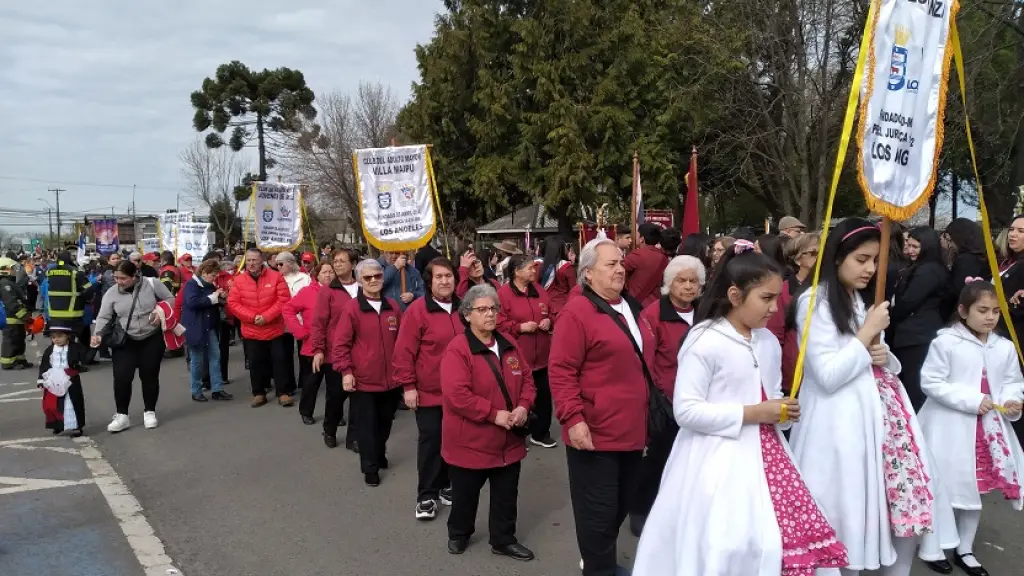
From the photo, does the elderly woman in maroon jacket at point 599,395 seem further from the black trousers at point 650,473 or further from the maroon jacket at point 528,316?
the maroon jacket at point 528,316

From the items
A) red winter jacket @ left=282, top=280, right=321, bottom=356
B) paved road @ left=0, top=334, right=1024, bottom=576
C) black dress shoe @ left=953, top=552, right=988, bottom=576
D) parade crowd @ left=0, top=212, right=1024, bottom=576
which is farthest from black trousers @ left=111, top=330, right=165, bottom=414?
black dress shoe @ left=953, top=552, right=988, bottom=576

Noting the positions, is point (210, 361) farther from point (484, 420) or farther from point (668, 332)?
point (668, 332)

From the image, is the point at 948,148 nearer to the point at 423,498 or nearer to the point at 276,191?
the point at 276,191

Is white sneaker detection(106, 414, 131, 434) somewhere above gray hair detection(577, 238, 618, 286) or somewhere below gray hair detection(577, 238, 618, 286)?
below

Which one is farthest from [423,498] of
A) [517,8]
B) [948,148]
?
[517,8]

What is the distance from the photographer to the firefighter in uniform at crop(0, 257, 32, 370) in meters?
12.6

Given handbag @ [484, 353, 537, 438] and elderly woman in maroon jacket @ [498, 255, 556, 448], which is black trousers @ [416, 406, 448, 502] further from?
elderly woman in maroon jacket @ [498, 255, 556, 448]

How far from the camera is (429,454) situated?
545 centimetres

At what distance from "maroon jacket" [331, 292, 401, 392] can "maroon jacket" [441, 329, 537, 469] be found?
5.53ft

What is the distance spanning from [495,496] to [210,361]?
22.2 ft

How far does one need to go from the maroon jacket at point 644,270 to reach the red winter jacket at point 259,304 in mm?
4450

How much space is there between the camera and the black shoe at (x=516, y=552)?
469cm

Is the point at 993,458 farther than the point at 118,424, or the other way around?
the point at 118,424

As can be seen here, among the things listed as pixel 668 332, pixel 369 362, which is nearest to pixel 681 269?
pixel 668 332
